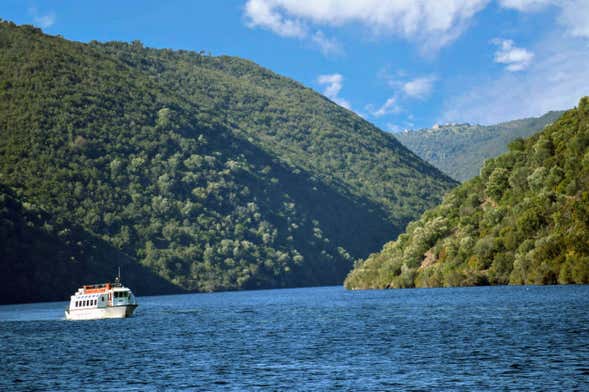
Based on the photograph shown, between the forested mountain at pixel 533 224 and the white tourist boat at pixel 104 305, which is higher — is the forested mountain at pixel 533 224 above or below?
above

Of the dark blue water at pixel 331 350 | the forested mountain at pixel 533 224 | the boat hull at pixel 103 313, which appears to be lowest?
the dark blue water at pixel 331 350

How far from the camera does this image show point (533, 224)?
164375 mm

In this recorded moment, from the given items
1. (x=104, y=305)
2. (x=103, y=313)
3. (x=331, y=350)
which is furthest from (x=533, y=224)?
(x=331, y=350)

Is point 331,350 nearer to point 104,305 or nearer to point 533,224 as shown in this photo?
point 104,305

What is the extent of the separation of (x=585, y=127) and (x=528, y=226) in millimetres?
28104

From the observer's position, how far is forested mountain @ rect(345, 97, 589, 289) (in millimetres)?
151625

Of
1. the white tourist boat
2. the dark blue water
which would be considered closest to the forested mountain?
the dark blue water

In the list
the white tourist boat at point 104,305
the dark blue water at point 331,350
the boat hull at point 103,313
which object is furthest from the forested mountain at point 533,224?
the boat hull at point 103,313

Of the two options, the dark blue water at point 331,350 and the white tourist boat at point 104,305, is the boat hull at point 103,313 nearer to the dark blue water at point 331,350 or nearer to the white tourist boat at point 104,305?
the white tourist boat at point 104,305

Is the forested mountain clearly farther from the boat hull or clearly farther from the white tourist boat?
the boat hull

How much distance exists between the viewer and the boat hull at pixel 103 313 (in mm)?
142875

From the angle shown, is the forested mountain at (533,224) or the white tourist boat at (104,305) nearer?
the white tourist boat at (104,305)

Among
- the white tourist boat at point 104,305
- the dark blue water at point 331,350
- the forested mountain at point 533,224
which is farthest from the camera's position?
the forested mountain at point 533,224

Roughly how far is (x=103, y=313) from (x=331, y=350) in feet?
257
